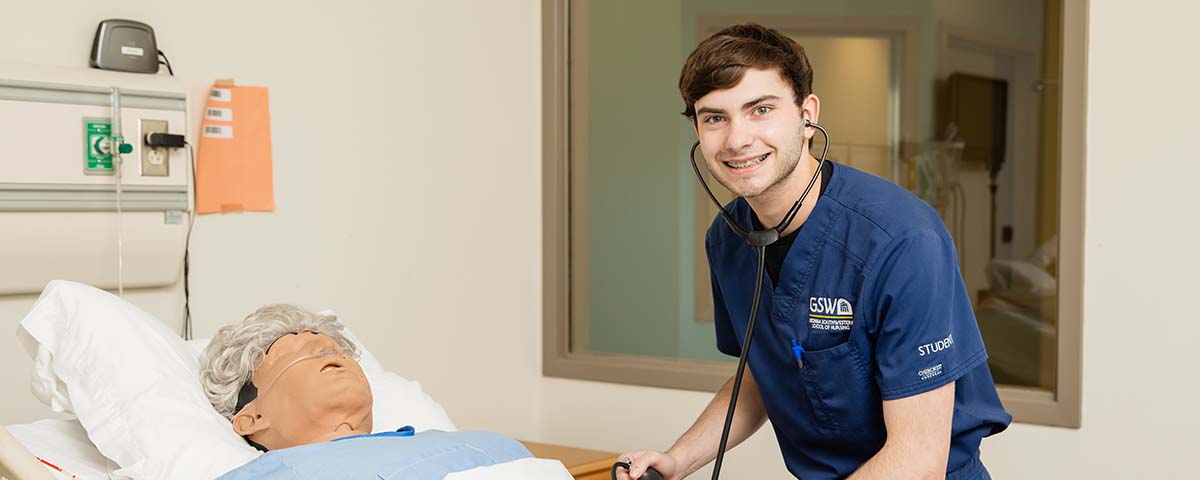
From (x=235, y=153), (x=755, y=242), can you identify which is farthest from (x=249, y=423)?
(x=755, y=242)

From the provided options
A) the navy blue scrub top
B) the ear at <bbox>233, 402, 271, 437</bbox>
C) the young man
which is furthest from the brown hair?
the ear at <bbox>233, 402, 271, 437</bbox>

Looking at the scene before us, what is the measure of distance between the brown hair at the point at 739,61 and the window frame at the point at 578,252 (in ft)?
3.20

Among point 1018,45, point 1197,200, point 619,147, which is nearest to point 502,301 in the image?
point 619,147

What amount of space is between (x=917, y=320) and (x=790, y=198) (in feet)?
0.79

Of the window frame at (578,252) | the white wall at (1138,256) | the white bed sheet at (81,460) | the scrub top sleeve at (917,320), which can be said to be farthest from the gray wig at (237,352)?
the white wall at (1138,256)

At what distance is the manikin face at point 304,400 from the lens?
60.7 inches

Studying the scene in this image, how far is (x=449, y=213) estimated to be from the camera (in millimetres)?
2543

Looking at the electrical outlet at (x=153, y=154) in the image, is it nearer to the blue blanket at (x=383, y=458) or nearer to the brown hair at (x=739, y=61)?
the blue blanket at (x=383, y=458)

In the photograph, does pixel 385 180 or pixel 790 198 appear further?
pixel 385 180

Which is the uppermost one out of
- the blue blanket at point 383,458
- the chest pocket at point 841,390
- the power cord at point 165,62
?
the power cord at point 165,62

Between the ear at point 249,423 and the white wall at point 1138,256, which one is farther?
the white wall at point 1138,256

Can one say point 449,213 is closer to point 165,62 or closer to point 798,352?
point 165,62

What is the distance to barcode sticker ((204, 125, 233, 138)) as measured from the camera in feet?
6.50

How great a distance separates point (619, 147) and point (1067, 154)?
109 centimetres
